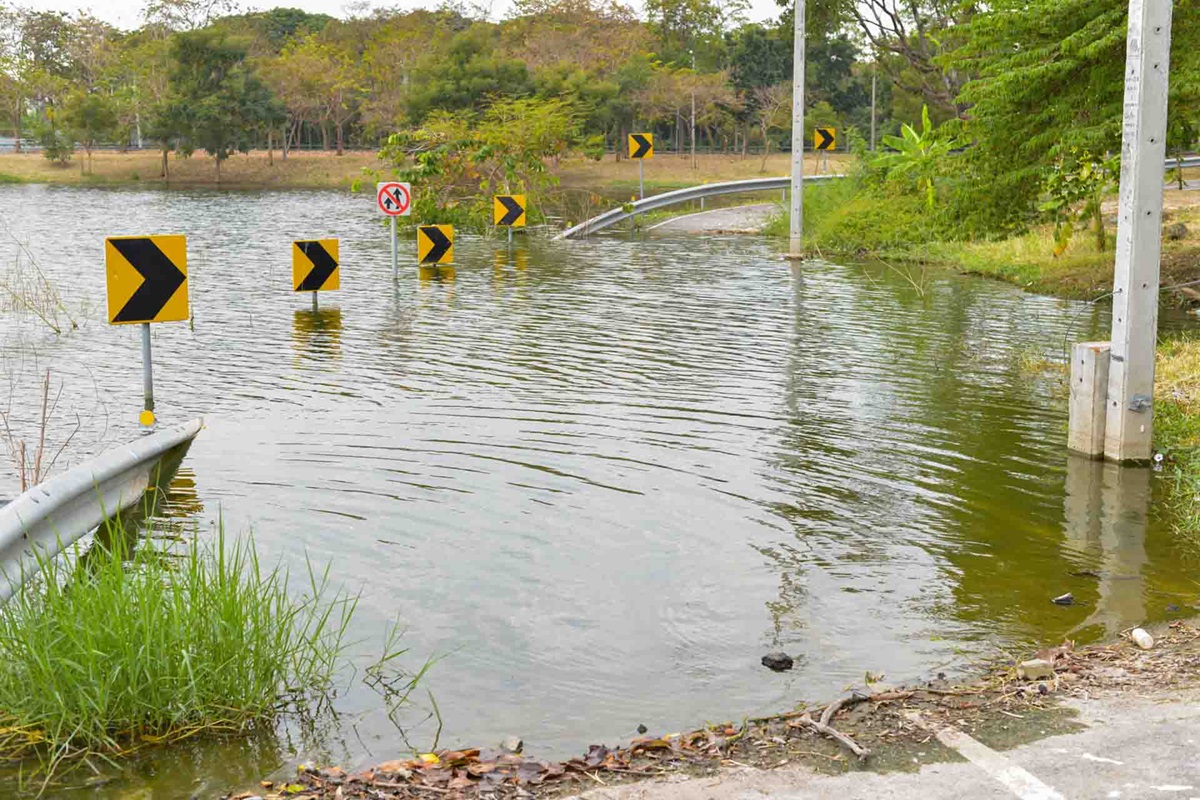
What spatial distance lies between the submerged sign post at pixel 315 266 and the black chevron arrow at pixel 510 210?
457 inches

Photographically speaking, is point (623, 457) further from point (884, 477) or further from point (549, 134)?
point (549, 134)

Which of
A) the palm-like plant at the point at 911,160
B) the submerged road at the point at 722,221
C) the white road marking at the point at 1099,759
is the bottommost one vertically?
the white road marking at the point at 1099,759

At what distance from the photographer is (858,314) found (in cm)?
1788

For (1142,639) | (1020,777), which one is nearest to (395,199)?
(1142,639)

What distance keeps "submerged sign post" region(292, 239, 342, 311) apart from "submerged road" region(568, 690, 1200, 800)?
551 inches

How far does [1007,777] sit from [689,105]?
72474 mm

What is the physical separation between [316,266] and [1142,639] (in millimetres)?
13440

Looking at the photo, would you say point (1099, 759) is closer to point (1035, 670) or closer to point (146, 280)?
point (1035, 670)

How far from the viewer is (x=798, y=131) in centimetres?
2480

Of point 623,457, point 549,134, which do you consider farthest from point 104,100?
point 623,457

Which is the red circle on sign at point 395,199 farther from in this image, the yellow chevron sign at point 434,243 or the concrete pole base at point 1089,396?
the concrete pole base at point 1089,396

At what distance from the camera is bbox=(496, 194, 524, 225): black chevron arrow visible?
29.2 m

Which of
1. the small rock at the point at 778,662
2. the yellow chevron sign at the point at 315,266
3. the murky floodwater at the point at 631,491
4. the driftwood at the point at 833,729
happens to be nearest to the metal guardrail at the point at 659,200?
the yellow chevron sign at the point at 315,266

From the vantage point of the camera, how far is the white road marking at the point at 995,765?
431 centimetres
